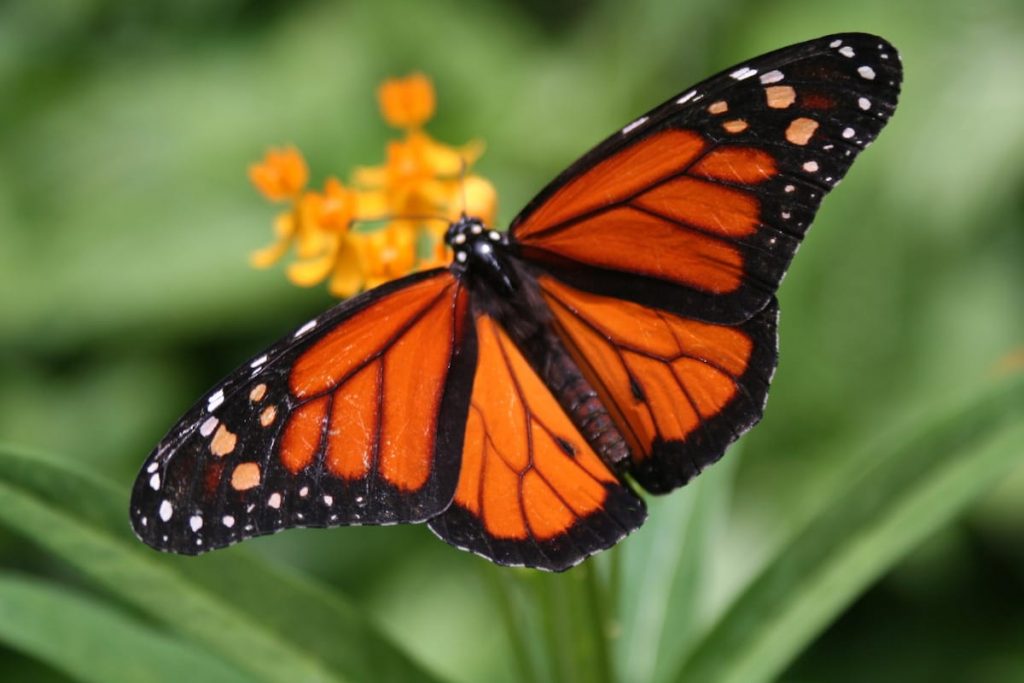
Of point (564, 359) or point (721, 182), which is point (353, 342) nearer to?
point (564, 359)

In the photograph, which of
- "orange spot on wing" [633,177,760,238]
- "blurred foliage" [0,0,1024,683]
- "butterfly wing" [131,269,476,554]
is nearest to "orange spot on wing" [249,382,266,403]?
"butterfly wing" [131,269,476,554]

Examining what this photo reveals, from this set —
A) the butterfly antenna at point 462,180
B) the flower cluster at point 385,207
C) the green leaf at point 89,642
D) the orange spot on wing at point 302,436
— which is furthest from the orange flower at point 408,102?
the green leaf at point 89,642

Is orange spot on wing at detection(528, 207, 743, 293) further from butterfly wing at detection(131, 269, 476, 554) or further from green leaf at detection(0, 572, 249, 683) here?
green leaf at detection(0, 572, 249, 683)

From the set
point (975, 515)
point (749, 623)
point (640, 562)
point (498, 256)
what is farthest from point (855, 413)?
point (498, 256)

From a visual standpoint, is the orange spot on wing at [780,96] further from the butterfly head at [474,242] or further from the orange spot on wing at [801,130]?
the butterfly head at [474,242]

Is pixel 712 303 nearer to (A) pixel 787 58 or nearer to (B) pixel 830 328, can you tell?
(A) pixel 787 58
